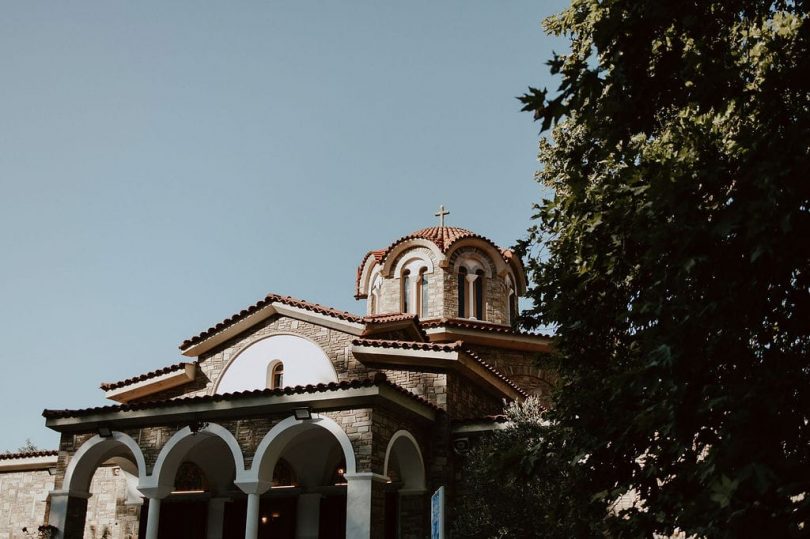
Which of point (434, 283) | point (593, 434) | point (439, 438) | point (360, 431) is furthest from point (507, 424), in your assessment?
point (434, 283)

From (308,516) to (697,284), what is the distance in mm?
10682

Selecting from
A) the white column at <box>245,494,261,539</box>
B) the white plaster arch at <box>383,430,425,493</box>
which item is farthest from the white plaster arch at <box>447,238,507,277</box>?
the white column at <box>245,494,261,539</box>

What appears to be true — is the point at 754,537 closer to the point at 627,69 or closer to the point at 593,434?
the point at 593,434

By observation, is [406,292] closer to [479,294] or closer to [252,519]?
[479,294]

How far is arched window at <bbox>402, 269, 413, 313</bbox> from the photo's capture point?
812 inches

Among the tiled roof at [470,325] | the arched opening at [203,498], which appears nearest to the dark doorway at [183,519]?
the arched opening at [203,498]

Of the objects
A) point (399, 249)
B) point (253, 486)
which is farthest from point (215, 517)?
point (399, 249)

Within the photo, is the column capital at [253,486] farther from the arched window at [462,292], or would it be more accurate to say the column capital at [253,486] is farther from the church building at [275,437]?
the arched window at [462,292]

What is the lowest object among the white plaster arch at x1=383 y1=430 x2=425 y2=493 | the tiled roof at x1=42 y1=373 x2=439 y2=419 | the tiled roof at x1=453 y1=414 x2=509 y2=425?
the white plaster arch at x1=383 y1=430 x2=425 y2=493

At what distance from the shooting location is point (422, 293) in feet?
67.7

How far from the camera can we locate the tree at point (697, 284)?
16.7ft

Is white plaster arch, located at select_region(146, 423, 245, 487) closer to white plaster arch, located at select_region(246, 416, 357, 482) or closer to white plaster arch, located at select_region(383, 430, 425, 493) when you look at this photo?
white plaster arch, located at select_region(246, 416, 357, 482)

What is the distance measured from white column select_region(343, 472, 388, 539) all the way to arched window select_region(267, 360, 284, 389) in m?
3.86

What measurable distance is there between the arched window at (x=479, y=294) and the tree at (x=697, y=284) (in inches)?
473
